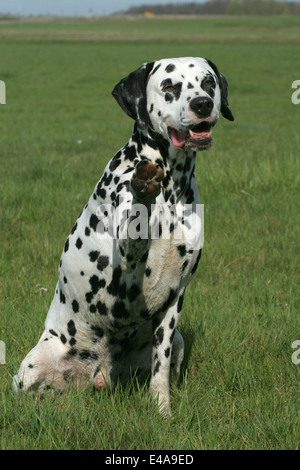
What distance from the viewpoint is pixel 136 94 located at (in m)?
3.46

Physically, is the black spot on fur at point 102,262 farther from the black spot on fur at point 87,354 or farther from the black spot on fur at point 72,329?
the black spot on fur at point 87,354

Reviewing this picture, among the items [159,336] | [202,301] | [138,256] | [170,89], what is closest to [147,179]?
[138,256]

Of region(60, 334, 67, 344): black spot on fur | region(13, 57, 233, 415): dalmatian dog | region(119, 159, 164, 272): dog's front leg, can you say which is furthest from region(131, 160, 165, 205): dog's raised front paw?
region(60, 334, 67, 344): black spot on fur

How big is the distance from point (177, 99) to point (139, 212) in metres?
0.67

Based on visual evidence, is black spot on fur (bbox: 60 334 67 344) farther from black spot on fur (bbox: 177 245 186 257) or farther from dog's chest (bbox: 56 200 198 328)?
black spot on fur (bbox: 177 245 186 257)

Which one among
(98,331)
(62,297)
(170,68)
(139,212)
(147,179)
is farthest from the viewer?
(62,297)

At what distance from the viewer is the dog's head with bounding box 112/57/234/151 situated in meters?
3.17

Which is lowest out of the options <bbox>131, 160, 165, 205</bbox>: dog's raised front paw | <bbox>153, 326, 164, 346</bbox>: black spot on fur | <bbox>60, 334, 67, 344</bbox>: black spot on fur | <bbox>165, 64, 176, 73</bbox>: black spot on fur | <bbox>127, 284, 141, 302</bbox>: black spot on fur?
<bbox>60, 334, 67, 344</bbox>: black spot on fur

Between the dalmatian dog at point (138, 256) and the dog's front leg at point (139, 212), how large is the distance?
0.03ft

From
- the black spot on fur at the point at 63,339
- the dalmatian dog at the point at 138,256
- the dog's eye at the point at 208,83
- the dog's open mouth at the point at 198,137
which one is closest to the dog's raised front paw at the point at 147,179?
the dalmatian dog at the point at 138,256

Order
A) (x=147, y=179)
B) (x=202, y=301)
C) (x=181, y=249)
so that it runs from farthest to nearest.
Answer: (x=202, y=301)
(x=181, y=249)
(x=147, y=179)

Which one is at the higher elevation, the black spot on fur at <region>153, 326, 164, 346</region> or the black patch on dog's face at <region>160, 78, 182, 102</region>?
the black patch on dog's face at <region>160, 78, 182, 102</region>

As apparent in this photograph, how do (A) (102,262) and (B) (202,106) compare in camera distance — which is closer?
(B) (202,106)

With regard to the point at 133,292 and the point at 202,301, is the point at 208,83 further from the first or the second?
the point at 202,301
